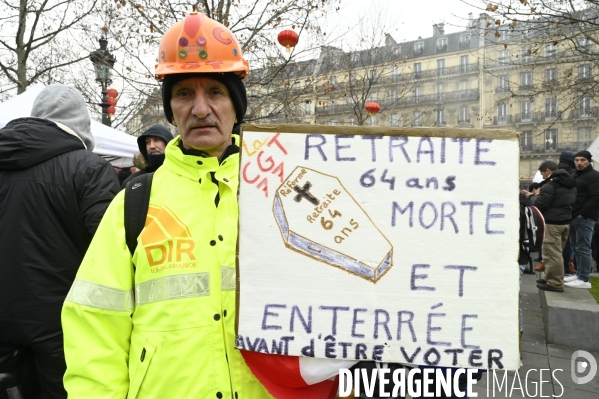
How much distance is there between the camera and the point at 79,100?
2754 mm

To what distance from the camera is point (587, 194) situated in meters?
7.05

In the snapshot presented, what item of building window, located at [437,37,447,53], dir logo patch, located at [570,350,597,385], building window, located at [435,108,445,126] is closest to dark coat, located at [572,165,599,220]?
dir logo patch, located at [570,350,597,385]

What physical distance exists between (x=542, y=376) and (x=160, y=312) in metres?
4.10

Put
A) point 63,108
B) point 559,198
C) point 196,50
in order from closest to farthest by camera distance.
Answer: point 196,50, point 63,108, point 559,198

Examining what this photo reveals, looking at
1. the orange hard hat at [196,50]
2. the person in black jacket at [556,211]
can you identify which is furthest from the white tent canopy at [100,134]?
the person in black jacket at [556,211]

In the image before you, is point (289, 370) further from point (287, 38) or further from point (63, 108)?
point (287, 38)

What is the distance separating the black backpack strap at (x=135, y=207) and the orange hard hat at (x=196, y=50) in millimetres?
396

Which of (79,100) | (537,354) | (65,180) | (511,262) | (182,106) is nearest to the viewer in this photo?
(511,262)

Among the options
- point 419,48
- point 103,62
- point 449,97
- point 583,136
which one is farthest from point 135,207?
point 419,48

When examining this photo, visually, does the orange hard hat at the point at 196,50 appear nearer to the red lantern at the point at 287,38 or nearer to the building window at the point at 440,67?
the red lantern at the point at 287,38

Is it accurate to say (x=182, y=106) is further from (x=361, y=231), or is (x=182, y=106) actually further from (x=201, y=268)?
Result: (x=361, y=231)

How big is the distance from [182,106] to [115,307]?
723 millimetres

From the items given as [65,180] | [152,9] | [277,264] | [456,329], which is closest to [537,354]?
[456,329]

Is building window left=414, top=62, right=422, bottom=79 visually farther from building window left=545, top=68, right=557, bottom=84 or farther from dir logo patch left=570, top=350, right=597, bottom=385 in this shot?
dir logo patch left=570, top=350, right=597, bottom=385
